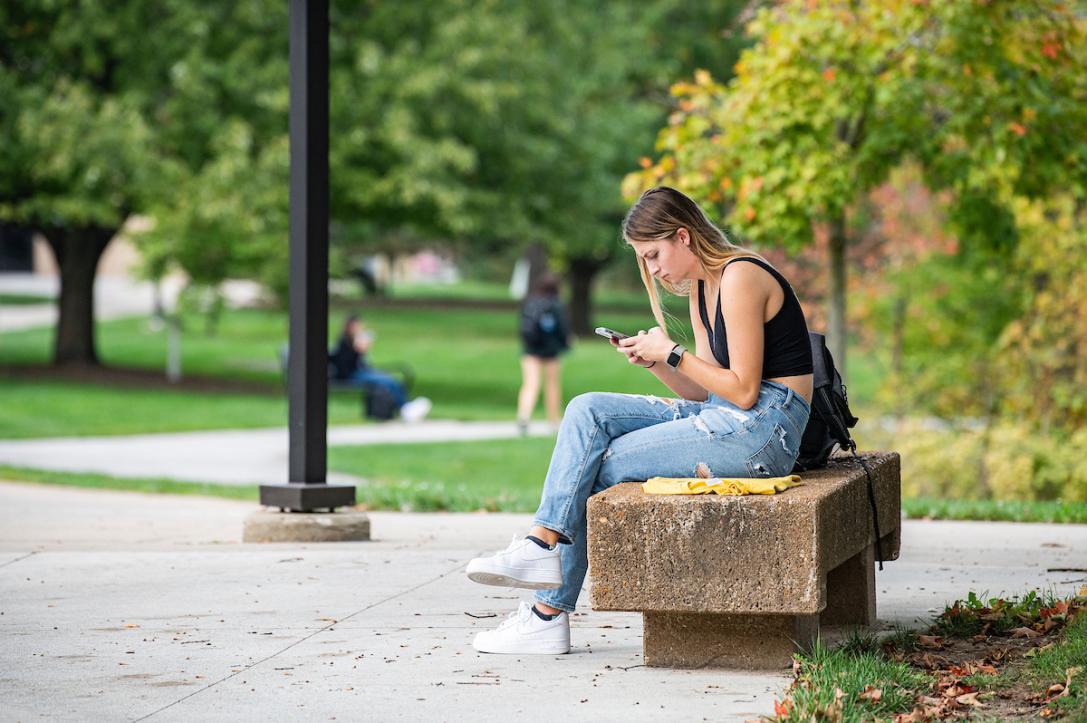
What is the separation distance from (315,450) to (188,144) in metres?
16.0

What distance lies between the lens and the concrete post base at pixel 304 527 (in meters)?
7.96

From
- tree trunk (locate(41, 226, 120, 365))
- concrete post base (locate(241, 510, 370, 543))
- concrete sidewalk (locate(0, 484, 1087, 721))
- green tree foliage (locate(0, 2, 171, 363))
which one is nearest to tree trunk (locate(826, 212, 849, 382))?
concrete sidewalk (locate(0, 484, 1087, 721))

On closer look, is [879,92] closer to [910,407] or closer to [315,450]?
[315,450]

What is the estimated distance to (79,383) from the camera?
24125mm

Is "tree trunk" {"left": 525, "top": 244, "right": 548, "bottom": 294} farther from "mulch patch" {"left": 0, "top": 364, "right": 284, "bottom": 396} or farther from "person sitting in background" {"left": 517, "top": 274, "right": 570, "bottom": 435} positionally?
"person sitting in background" {"left": 517, "top": 274, "right": 570, "bottom": 435}

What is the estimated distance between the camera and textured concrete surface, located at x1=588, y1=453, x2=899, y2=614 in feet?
15.2

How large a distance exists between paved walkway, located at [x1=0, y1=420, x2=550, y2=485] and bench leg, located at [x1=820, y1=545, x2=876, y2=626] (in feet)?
27.7

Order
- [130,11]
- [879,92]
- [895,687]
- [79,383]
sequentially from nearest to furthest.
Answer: [895,687] < [879,92] < [130,11] < [79,383]

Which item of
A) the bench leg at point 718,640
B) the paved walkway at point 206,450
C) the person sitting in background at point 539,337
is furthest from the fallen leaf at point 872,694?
the person sitting in background at point 539,337

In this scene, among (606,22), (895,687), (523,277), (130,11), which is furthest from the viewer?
(523,277)

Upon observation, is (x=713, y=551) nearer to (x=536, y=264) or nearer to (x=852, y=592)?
(x=852, y=592)

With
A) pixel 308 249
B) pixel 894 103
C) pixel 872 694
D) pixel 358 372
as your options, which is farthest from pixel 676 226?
pixel 358 372

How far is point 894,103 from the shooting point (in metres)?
11.0

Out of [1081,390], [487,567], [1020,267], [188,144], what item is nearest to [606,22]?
[188,144]
